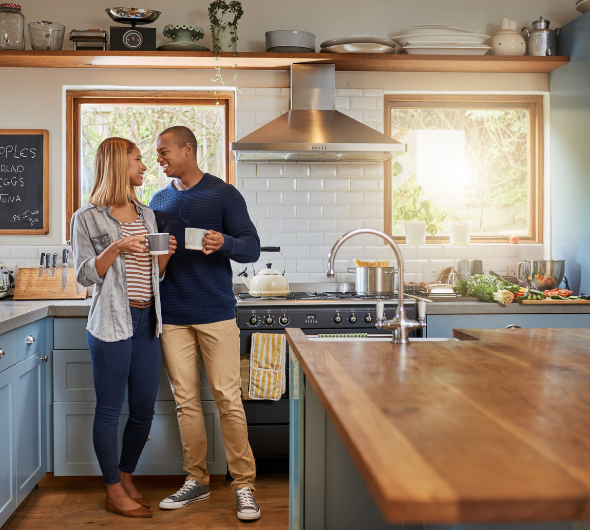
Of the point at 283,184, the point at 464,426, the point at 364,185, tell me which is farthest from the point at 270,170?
the point at 464,426

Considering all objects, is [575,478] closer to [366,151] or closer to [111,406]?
[111,406]

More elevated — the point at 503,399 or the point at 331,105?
the point at 331,105

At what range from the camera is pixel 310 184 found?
3803mm

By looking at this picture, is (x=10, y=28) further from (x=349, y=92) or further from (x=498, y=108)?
(x=498, y=108)

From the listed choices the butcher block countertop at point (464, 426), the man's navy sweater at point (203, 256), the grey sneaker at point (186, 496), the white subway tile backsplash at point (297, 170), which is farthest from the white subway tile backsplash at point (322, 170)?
the butcher block countertop at point (464, 426)

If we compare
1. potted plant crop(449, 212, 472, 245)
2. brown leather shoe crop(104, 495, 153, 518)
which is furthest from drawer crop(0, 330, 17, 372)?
potted plant crop(449, 212, 472, 245)

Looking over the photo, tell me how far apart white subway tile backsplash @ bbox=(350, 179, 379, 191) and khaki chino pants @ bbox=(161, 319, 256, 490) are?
1.43 meters

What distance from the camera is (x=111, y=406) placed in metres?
2.57

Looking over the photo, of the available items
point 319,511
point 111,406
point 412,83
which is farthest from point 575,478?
point 412,83

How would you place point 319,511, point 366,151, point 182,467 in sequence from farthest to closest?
point 366,151
point 182,467
point 319,511

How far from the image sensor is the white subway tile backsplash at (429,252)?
3895 mm

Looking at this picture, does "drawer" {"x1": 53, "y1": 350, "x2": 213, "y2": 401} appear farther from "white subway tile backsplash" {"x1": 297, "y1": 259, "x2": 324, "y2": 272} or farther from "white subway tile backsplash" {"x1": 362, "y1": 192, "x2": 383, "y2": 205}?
"white subway tile backsplash" {"x1": 362, "y1": 192, "x2": 383, "y2": 205}

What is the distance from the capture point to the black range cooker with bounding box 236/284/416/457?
10.2 ft

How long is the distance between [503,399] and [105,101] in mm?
3340
